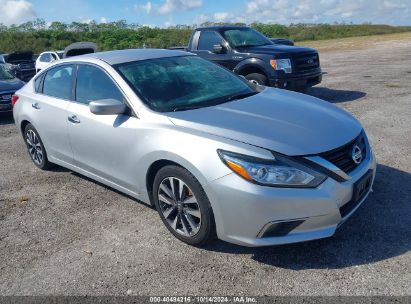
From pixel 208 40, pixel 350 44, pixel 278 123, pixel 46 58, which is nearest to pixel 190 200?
pixel 278 123

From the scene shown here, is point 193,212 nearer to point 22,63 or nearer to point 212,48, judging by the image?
point 212,48

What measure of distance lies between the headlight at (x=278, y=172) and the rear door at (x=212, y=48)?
687 cm

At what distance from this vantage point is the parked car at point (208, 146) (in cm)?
312

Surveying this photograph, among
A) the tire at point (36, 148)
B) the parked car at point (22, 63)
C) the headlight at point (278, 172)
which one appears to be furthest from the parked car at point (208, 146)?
the parked car at point (22, 63)

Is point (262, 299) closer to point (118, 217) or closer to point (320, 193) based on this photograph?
point (320, 193)

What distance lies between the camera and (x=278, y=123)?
3.58m

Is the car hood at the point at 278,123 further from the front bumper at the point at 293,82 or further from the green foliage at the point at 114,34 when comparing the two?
the green foliage at the point at 114,34

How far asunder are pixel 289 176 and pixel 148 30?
2203 inches

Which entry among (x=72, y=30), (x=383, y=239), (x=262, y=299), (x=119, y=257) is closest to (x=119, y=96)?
(x=119, y=257)

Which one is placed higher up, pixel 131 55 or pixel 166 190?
pixel 131 55

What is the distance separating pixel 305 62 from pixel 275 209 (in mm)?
7085

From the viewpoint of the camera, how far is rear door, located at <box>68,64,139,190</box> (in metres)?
4.01

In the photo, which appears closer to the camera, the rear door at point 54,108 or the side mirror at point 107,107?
the side mirror at point 107,107

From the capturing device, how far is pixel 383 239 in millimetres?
3561
